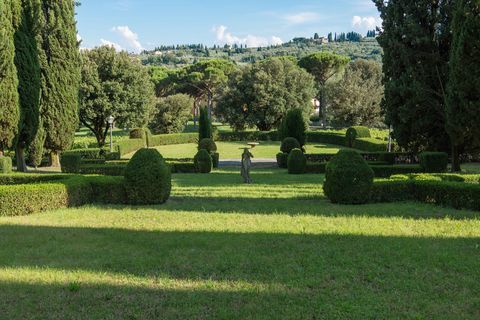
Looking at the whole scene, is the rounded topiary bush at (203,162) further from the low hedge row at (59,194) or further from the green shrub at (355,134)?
the green shrub at (355,134)

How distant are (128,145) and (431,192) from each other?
1193 inches

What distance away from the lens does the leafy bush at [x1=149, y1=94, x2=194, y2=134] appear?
1987 inches

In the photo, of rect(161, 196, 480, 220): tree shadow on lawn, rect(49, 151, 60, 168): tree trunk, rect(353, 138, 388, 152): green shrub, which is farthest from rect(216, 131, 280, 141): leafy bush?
rect(161, 196, 480, 220): tree shadow on lawn

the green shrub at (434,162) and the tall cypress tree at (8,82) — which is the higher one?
the tall cypress tree at (8,82)

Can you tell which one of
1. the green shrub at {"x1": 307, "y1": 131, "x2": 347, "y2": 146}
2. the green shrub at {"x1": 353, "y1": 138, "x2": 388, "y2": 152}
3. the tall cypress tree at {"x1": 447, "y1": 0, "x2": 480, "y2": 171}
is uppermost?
the tall cypress tree at {"x1": 447, "y1": 0, "x2": 480, "y2": 171}

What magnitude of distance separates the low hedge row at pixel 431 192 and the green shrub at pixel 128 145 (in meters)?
25.0

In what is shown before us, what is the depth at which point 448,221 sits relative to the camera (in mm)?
8938

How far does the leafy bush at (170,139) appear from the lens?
45.4 meters

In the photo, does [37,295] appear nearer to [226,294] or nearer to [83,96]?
[226,294]

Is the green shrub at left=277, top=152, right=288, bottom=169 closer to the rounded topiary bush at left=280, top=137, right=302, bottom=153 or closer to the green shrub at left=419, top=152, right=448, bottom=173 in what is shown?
the rounded topiary bush at left=280, top=137, right=302, bottom=153

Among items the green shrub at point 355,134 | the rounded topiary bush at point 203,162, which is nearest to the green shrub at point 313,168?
the rounded topiary bush at point 203,162

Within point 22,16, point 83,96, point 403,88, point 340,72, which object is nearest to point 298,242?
point 403,88

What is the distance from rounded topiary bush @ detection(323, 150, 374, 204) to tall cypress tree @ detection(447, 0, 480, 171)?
293 inches

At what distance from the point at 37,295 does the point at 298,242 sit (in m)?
4.03
